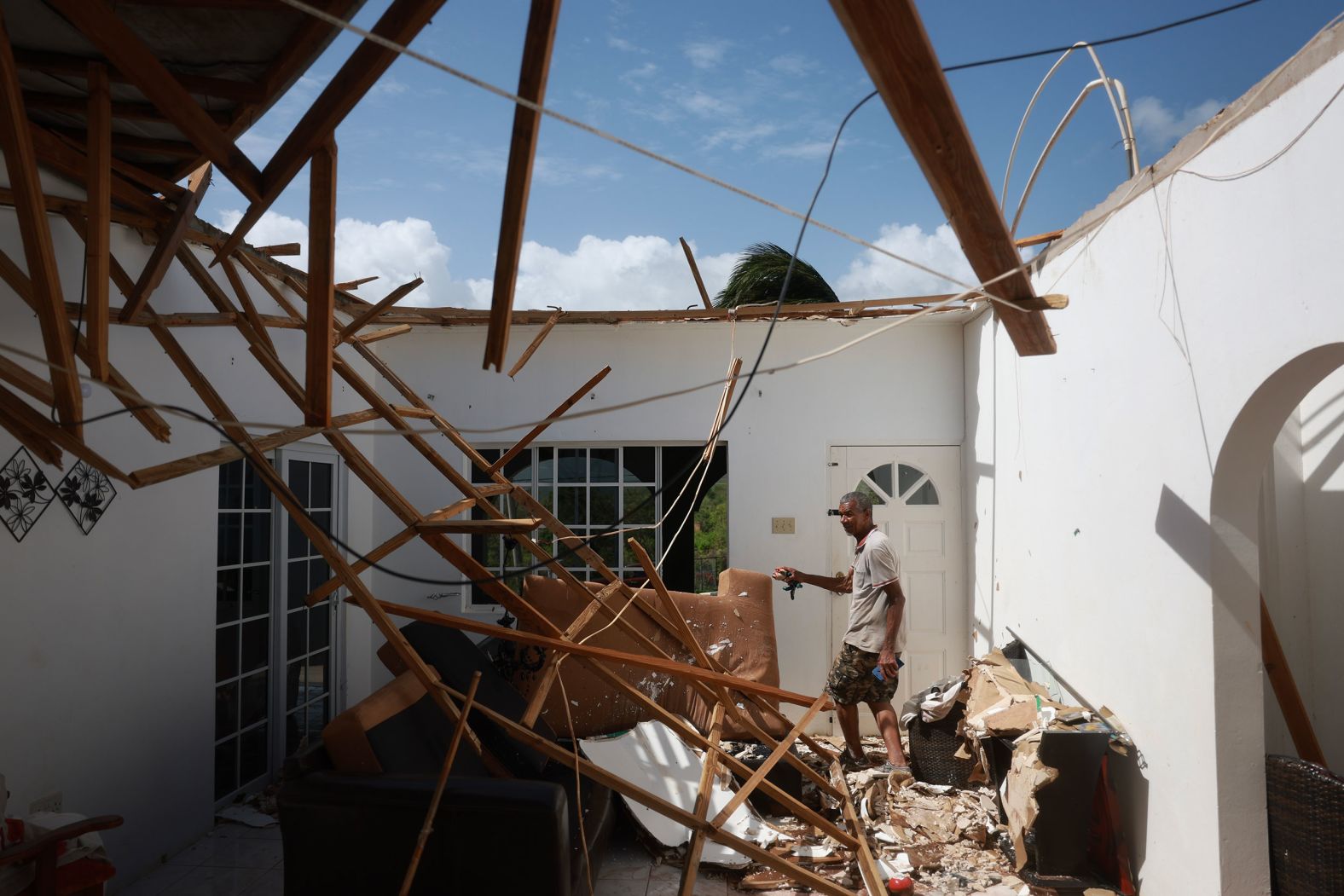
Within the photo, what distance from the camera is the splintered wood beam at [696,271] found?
536 centimetres

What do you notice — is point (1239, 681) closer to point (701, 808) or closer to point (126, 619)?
point (701, 808)

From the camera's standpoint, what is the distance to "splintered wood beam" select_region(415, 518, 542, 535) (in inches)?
116

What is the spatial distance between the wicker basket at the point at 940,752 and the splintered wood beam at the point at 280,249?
4.10 meters

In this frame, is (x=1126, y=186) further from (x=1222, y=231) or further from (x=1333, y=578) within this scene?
(x=1333, y=578)

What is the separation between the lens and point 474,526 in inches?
118

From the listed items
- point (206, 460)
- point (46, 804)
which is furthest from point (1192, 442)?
point (46, 804)

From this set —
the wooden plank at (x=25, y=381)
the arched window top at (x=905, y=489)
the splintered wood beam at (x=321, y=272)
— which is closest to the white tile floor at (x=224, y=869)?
the wooden plank at (x=25, y=381)

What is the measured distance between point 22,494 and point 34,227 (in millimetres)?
1453

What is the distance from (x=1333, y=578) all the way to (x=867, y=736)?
10.2ft

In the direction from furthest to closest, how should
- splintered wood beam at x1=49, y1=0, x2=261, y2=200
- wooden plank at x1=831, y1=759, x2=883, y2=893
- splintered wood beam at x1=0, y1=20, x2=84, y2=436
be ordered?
wooden plank at x1=831, y1=759, x2=883, y2=893
splintered wood beam at x1=0, y1=20, x2=84, y2=436
splintered wood beam at x1=49, y1=0, x2=261, y2=200

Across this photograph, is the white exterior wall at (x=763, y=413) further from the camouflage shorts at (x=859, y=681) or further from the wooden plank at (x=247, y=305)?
the wooden plank at (x=247, y=305)

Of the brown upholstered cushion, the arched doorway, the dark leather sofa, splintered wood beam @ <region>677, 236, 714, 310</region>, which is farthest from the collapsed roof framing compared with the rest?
splintered wood beam @ <region>677, 236, 714, 310</region>

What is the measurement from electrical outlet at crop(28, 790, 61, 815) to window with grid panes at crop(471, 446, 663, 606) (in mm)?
3029

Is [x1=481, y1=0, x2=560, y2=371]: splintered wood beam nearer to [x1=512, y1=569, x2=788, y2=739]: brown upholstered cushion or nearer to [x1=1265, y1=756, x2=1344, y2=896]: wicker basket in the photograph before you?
[x1=1265, y1=756, x2=1344, y2=896]: wicker basket
